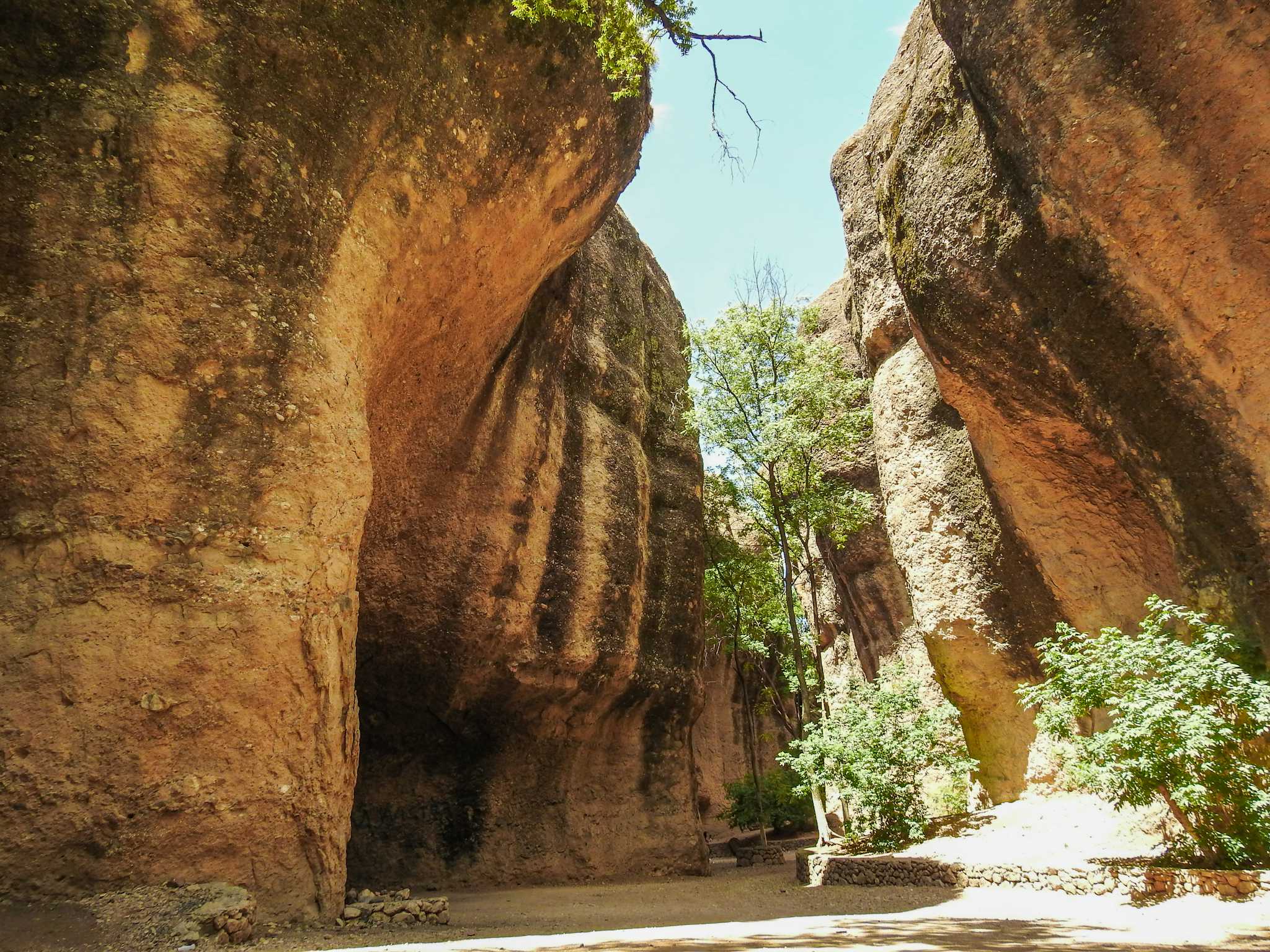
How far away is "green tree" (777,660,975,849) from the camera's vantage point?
1170cm

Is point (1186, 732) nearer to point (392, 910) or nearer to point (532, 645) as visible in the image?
point (392, 910)

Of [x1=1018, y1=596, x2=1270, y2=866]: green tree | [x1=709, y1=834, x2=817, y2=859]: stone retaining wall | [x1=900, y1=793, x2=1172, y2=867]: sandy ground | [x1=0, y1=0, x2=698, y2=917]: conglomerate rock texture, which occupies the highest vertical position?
[x1=0, y1=0, x2=698, y2=917]: conglomerate rock texture

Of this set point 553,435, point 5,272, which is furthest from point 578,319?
point 5,272

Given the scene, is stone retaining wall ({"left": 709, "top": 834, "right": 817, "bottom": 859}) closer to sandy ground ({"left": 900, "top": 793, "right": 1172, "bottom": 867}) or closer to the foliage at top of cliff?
sandy ground ({"left": 900, "top": 793, "right": 1172, "bottom": 867})

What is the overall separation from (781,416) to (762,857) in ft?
33.2

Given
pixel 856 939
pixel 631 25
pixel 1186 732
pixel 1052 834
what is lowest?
pixel 856 939

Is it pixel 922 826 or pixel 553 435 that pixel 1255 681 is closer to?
pixel 922 826

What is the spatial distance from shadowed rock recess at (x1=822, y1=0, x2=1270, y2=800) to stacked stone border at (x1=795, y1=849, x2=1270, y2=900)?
2.19 metres

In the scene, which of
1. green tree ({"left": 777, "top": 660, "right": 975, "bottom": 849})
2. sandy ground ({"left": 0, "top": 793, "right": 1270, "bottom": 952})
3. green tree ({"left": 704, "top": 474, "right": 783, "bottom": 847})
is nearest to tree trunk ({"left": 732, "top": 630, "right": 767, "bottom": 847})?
green tree ({"left": 704, "top": 474, "right": 783, "bottom": 847})

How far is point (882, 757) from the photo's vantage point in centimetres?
1182

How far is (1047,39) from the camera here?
845 cm

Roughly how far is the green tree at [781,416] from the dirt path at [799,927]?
748 cm

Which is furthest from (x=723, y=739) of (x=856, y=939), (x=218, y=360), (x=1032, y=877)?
(x=218, y=360)

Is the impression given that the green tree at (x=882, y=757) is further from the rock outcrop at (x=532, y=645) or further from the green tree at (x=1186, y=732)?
the green tree at (x=1186, y=732)
